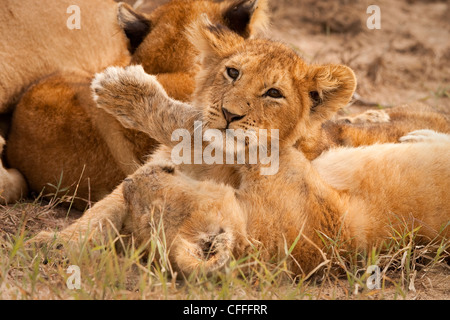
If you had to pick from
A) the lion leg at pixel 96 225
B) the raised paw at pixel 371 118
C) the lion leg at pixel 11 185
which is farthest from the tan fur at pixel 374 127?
the lion leg at pixel 11 185

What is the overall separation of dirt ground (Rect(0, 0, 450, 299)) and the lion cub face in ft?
5.77

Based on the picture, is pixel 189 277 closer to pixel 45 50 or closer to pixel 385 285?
pixel 385 285

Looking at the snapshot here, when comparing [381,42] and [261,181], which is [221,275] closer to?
[261,181]

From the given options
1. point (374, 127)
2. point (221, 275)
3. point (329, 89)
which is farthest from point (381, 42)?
point (221, 275)

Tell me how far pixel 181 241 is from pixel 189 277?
0.14 meters

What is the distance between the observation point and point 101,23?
12.6ft

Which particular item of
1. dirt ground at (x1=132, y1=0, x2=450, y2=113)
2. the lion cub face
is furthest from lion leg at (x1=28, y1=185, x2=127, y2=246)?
dirt ground at (x1=132, y1=0, x2=450, y2=113)

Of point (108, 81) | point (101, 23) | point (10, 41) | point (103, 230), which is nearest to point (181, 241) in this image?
point (103, 230)

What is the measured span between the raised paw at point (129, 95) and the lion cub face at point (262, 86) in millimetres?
188

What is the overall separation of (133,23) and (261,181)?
4.54 ft

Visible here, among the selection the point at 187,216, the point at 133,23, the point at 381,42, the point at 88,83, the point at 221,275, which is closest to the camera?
the point at 221,275

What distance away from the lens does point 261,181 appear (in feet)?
8.21

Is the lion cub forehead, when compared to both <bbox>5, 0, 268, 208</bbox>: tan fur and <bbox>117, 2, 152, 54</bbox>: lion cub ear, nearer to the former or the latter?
<bbox>5, 0, 268, 208</bbox>: tan fur

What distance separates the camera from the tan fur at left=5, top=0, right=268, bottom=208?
3.08m
